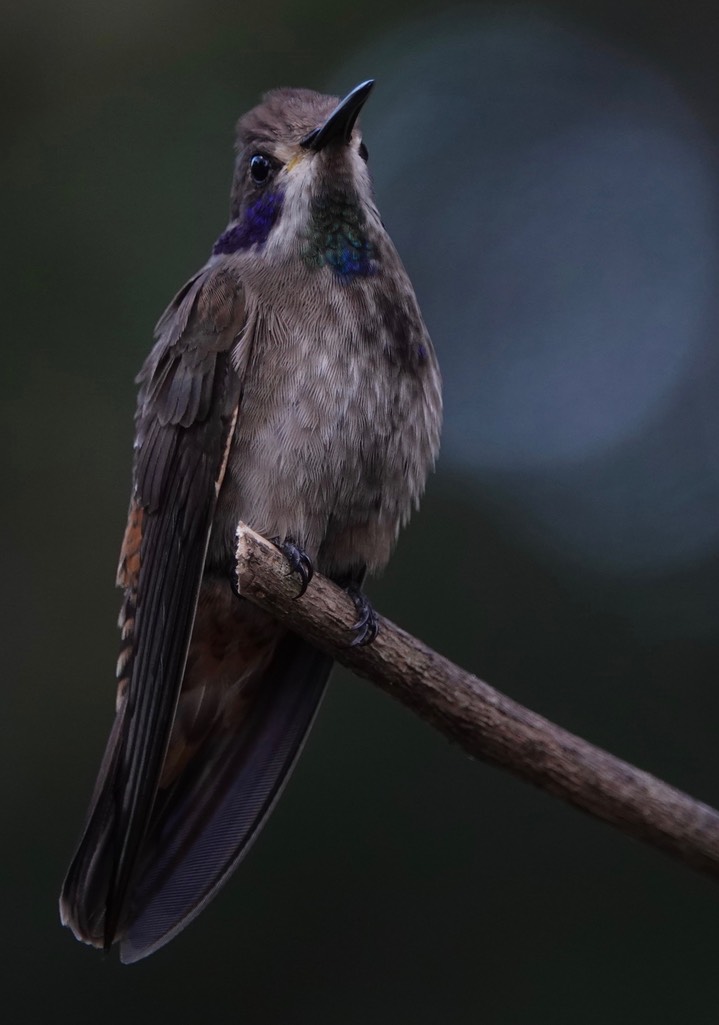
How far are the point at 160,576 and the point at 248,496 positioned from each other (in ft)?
1.07

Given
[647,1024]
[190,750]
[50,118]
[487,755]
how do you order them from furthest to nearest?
[50,118]
[647,1024]
[190,750]
[487,755]

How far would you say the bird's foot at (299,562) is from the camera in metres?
3.20

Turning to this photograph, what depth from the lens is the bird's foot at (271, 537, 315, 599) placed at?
320cm

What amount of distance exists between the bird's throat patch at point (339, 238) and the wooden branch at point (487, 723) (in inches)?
40.9

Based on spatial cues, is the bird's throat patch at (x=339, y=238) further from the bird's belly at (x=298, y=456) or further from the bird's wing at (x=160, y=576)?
the bird's belly at (x=298, y=456)

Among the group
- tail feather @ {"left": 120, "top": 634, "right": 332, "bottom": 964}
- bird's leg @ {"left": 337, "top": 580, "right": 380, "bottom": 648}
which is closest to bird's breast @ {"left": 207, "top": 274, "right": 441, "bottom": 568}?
bird's leg @ {"left": 337, "top": 580, "right": 380, "bottom": 648}

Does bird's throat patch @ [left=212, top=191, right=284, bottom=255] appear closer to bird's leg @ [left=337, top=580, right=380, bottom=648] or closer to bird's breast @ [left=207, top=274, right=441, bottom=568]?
bird's breast @ [left=207, top=274, right=441, bottom=568]

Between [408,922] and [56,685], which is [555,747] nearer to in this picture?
[408,922]

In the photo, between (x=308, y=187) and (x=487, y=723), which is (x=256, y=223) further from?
(x=487, y=723)

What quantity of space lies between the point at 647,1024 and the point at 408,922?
99 centimetres

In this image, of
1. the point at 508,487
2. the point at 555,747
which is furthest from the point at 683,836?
the point at 508,487

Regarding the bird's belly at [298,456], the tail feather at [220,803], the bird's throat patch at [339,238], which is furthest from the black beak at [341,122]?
the tail feather at [220,803]

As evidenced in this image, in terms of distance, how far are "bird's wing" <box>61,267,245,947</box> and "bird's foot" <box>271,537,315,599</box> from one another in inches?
9.5

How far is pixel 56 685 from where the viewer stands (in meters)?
5.57
